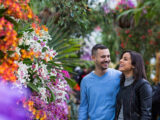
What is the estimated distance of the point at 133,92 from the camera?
2693 millimetres

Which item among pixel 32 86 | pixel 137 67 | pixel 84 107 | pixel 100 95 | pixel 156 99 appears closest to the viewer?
pixel 32 86

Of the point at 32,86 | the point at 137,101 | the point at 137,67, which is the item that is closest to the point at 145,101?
the point at 137,101

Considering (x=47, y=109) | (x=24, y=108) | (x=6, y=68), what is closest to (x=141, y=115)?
(x=47, y=109)

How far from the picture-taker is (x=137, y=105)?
2.68m

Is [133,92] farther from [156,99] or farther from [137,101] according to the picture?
[156,99]

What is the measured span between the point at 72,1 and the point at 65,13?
0.44 metres

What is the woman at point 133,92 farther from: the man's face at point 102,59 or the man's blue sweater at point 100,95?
the man's face at point 102,59

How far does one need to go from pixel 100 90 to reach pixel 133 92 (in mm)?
452

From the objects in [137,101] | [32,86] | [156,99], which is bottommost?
[156,99]

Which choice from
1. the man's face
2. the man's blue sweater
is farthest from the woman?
the man's face

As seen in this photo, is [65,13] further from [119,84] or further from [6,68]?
[6,68]

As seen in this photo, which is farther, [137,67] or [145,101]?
[137,67]

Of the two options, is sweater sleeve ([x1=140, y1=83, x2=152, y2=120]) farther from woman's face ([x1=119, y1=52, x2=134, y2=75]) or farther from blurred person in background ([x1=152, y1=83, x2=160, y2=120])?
blurred person in background ([x1=152, y1=83, x2=160, y2=120])

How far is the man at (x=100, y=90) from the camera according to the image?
9.65 feet
